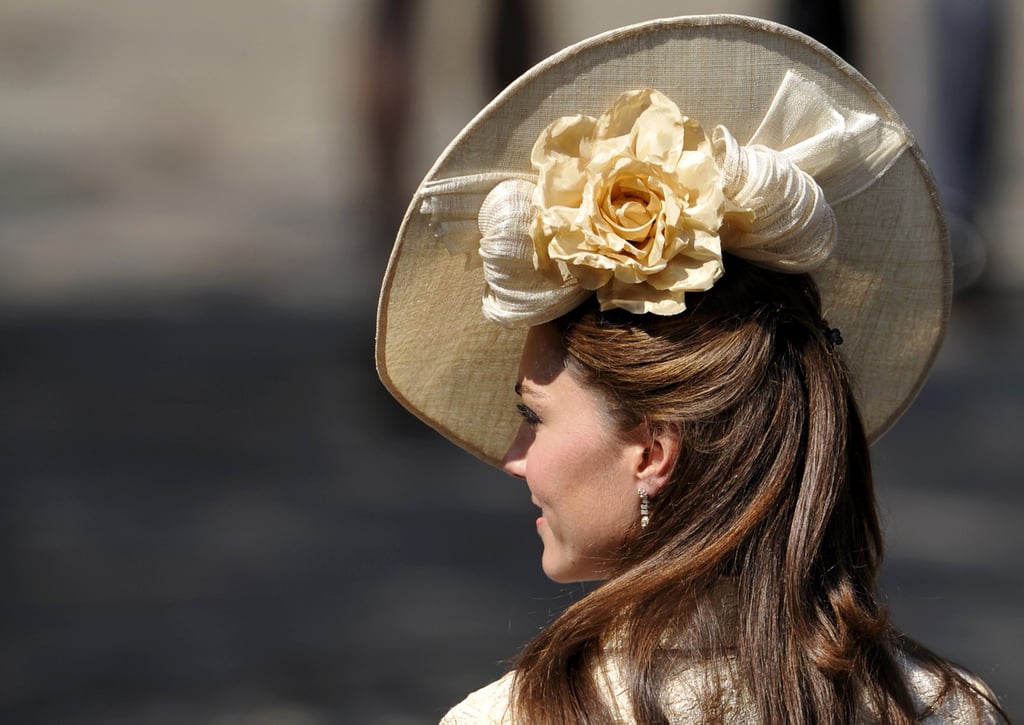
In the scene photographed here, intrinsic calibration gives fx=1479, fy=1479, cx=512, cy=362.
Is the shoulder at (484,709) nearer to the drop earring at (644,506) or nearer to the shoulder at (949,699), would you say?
the drop earring at (644,506)

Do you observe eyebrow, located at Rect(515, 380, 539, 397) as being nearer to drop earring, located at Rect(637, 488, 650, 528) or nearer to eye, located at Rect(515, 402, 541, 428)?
eye, located at Rect(515, 402, 541, 428)

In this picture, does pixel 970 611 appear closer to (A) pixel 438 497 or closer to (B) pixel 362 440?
(A) pixel 438 497

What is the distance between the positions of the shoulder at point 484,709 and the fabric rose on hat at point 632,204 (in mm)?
442

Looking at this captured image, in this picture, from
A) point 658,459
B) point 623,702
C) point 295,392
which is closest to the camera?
point 623,702

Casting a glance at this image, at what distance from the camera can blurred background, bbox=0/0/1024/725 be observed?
4176 mm

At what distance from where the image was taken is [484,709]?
1.58 m

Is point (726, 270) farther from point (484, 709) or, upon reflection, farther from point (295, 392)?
point (295, 392)

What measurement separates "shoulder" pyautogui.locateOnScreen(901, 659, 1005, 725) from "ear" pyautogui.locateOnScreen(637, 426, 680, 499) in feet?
Result: 1.20

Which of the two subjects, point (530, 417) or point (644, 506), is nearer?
point (644, 506)

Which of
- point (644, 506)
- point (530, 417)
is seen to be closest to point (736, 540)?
Result: point (644, 506)

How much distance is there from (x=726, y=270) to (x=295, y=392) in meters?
4.72

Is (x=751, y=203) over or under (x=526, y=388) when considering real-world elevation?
over

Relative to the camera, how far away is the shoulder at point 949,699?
66.5 inches

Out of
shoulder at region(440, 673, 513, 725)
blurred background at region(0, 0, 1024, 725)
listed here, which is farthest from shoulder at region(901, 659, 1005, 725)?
blurred background at region(0, 0, 1024, 725)
